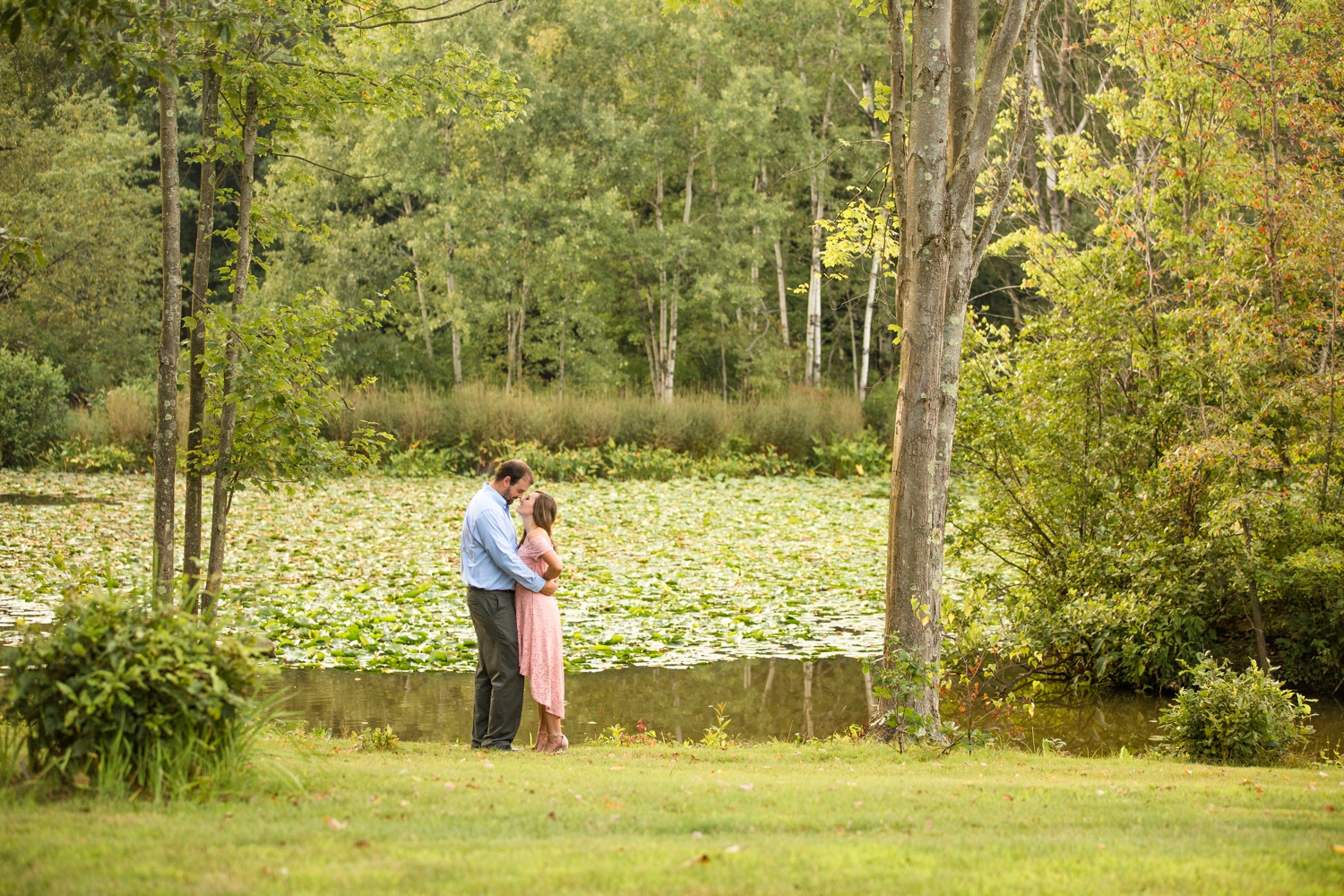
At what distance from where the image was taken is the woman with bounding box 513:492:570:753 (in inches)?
261

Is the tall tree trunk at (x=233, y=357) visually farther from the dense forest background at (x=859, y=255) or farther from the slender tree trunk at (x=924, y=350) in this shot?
the slender tree trunk at (x=924, y=350)

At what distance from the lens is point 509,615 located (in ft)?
21.8

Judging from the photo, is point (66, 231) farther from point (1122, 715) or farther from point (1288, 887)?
point (1288, 887)

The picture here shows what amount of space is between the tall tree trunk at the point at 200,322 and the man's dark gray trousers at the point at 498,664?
6.17 feet

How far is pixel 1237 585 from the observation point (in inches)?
348

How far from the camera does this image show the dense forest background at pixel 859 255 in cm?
889

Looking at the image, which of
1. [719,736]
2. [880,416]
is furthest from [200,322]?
[880,416]

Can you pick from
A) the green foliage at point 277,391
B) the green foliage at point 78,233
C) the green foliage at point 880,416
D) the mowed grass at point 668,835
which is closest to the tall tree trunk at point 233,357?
the green foliage at point 277,391

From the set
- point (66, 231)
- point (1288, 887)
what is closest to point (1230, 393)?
point (1288, 887)

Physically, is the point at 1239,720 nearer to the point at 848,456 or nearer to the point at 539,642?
the point at 539,642

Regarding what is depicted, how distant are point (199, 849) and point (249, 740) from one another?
0.90 m

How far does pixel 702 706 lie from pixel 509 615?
8.12 feet

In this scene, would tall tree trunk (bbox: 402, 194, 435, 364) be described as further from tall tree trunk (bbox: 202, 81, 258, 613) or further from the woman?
the woman

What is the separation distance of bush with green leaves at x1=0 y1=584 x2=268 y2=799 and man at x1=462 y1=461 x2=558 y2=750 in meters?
2.35
